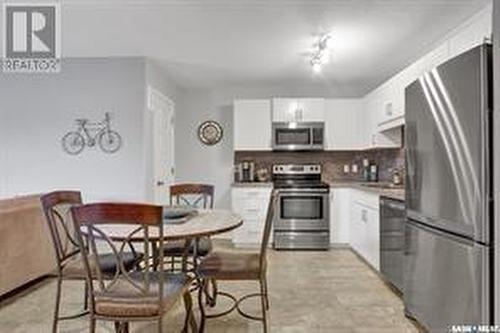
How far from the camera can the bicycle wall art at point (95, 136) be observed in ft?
16.3

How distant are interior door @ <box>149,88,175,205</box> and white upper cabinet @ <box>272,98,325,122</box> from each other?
1.52 metres

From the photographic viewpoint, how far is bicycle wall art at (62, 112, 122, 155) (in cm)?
496

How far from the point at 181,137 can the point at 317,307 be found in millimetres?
3989

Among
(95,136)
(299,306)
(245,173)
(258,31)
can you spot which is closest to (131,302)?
(299,306)

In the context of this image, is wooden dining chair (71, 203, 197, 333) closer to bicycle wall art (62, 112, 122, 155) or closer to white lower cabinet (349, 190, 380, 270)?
white lower cabinet (349, 190, 380, 270)

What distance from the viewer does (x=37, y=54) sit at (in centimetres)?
461

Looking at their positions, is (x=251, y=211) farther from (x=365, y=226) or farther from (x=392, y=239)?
(x=392, y=239)

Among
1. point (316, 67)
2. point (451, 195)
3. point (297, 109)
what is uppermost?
point (316, 67)

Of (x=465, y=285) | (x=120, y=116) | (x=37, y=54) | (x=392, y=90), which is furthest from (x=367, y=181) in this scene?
(x=37, y=54)

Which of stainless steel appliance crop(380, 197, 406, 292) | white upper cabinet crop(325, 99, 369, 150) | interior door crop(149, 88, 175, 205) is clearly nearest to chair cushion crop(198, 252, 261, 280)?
stainless steel appliance crop(380, 197, 406, 292)

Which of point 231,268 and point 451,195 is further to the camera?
point 231,268

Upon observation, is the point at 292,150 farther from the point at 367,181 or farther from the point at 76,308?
the point at 76,308

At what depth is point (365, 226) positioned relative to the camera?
485 cm

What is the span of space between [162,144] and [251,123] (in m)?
1.34
